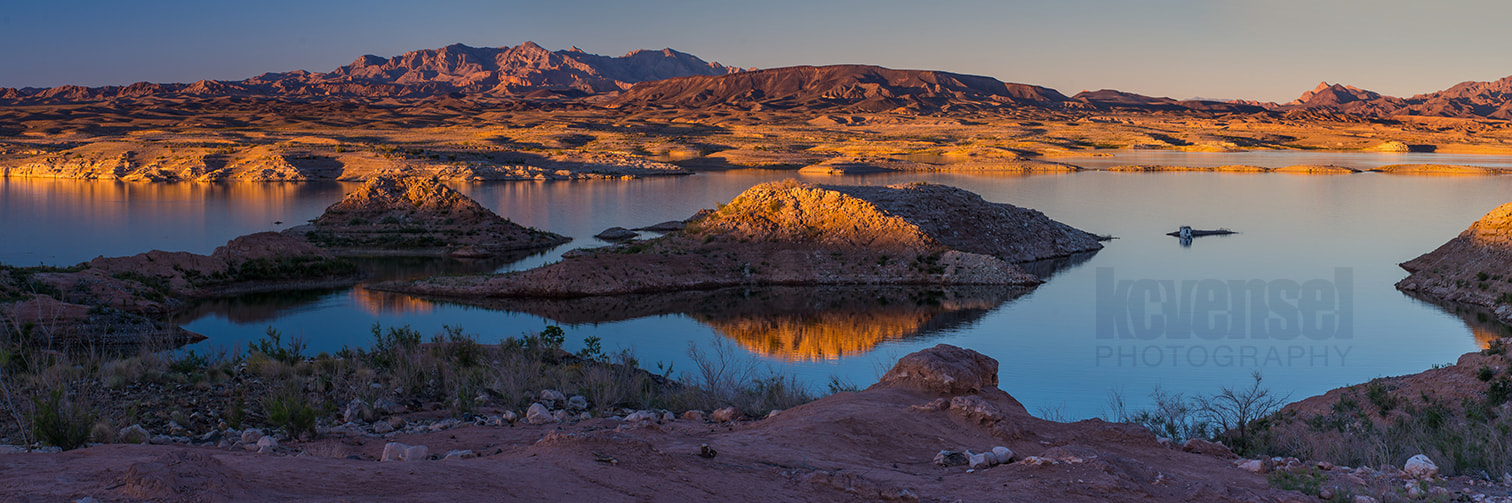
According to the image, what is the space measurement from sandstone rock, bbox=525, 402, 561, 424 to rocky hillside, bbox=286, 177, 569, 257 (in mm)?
27975

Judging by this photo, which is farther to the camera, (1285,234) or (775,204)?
(1285,234)

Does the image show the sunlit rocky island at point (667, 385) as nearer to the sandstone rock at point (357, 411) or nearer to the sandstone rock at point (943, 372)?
the sandstone rock at point (943, 372)

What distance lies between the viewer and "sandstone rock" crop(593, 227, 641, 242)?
4038 cm

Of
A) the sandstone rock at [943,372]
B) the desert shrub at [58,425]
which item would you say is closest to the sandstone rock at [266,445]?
the desert shrub at [58,425]

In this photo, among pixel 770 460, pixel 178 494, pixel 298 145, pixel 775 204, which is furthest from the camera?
pixel 298 145

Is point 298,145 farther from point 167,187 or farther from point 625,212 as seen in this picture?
point 625,212

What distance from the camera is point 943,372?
34.8ft

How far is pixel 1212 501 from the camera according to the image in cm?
685

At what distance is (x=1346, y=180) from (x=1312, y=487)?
233 feet

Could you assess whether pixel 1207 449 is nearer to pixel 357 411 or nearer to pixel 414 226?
pixel 357 411

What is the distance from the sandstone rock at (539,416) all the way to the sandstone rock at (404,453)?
2.47m

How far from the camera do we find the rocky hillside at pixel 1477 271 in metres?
25.1

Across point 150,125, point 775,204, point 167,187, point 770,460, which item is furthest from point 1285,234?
point 150,125

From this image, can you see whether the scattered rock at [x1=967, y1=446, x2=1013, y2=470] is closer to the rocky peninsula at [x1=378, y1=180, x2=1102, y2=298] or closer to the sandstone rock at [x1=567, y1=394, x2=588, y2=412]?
the sandstone rock at [x1=567, y1=394, x2=588, y2=412]
